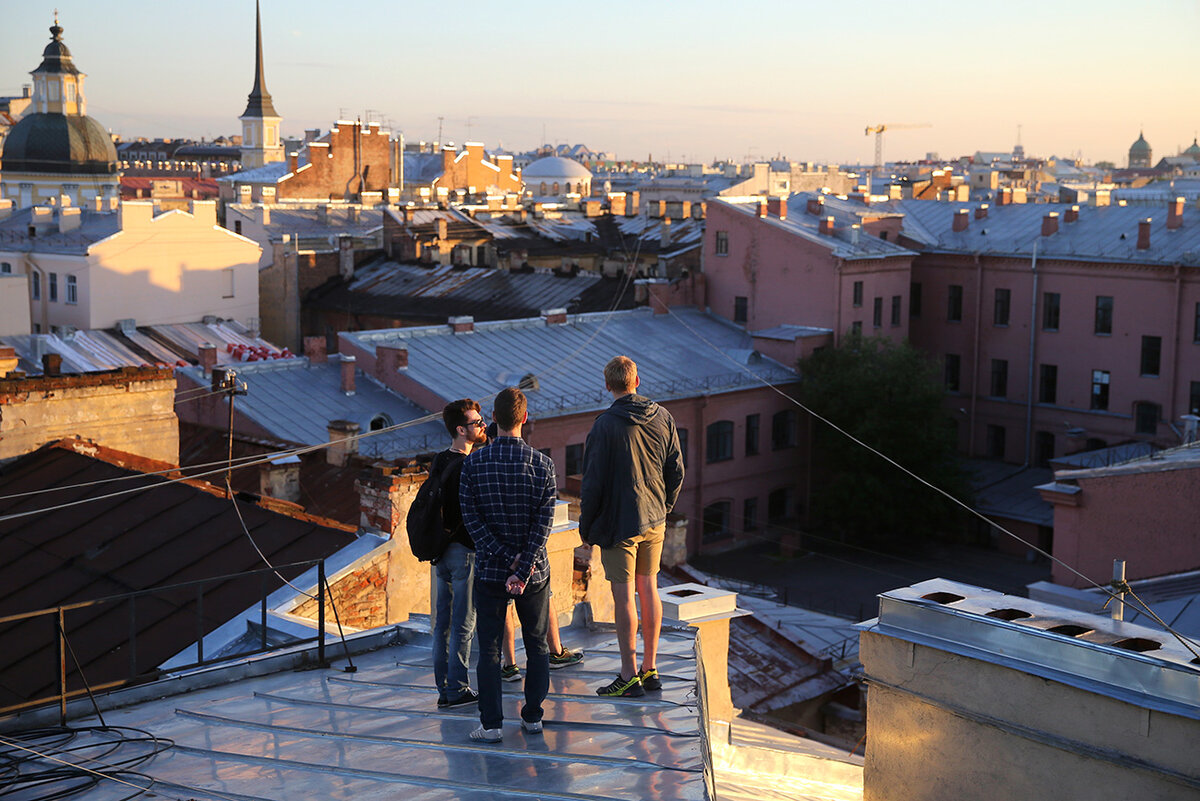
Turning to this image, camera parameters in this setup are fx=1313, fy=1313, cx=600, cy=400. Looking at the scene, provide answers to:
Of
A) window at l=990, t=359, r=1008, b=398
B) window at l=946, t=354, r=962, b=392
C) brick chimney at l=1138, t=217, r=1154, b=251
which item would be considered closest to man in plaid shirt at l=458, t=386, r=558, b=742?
brick chimney at l=1138, t=217, r=1154, b=251

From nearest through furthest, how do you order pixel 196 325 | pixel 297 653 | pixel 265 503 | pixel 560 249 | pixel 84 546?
pixel 297 653 < pixel 84 546 < pixel 265 503 < pixel 196 325 < pixel 560 249

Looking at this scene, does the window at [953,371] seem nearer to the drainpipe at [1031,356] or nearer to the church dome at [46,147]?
the drainpipe at [1031,356]

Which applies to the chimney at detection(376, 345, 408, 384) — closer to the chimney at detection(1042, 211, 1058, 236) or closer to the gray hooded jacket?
the chimney at detection(1042, 211, 1058, 236)

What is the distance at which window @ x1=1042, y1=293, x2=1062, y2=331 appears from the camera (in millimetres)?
38469

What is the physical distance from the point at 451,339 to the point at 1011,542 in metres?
14.9

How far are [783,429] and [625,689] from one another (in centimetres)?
2875

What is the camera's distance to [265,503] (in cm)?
1222

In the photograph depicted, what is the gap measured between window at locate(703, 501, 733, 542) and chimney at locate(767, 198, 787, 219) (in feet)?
33.5

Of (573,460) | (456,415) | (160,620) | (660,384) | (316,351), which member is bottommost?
(573,460)

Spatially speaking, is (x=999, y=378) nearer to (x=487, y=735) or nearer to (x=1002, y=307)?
(x=1002, y=307)

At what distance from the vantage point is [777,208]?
128 ft

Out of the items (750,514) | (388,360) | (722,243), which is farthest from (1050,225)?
(388,360)

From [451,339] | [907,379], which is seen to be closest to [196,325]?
[451,339]

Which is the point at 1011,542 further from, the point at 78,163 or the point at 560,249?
the point at 78,163
